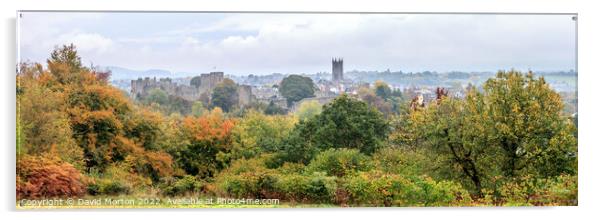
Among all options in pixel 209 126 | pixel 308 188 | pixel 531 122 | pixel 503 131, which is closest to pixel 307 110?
pixel 308 188

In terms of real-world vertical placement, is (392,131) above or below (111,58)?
below

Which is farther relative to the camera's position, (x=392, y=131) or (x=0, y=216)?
(x=392, y=131)

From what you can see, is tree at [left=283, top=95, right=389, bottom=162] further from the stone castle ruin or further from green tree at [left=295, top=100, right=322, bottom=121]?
the stone castle ruin

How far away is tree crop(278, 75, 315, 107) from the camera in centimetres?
1225

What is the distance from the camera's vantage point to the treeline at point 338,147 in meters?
12.1

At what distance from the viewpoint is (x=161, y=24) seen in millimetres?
11891

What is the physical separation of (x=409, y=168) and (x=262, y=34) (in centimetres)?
256

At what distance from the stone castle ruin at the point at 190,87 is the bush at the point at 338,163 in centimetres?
118

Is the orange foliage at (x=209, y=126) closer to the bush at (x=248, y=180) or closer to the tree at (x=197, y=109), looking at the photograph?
the tree at (x=197, y=109)

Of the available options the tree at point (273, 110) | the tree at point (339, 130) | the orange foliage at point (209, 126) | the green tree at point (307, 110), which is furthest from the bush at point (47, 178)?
the green tree at point (307, 110)

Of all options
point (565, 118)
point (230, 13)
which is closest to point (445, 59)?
point (565, 118)

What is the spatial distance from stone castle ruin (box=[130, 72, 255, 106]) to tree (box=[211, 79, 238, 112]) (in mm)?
51

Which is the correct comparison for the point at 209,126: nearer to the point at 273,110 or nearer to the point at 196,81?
the point at 196,81
